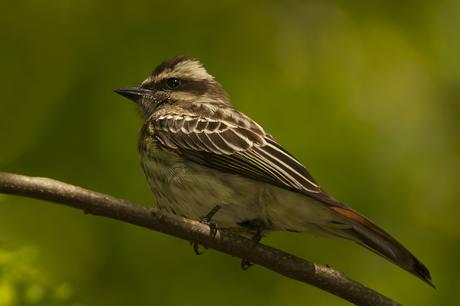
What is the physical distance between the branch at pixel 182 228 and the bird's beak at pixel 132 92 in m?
2.19

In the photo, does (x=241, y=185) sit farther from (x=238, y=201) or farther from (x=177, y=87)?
(x=177, y=87)

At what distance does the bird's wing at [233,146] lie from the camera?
17.5ft

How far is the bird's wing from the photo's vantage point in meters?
5.32

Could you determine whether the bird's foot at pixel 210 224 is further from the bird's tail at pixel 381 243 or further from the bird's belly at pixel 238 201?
the bird's tail at pixel 381 243

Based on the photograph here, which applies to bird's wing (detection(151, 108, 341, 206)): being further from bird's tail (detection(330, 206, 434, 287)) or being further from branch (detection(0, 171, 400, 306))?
branch (detection(0, 171, 400, 306))

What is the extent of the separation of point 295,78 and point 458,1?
159cm

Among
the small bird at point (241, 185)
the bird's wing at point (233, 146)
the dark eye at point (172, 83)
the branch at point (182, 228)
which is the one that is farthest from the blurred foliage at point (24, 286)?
the dark eye at point (172, 83)

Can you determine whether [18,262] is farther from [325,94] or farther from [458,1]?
[458,1]

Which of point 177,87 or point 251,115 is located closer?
point 251,115

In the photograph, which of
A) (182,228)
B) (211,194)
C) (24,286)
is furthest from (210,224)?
(24,286)

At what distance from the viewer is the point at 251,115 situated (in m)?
6.63

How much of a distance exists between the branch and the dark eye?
8.25ft

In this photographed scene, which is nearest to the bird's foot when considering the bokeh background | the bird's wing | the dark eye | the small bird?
the small bird

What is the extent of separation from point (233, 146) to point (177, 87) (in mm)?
1288
